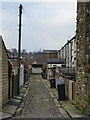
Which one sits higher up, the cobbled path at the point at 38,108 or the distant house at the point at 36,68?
the distant house at the point at 36,68

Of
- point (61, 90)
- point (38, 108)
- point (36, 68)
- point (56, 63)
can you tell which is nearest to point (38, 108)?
point (38, 108)

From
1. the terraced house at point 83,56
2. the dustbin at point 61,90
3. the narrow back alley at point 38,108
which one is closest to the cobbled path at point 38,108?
the narrow back alley at point 38,108

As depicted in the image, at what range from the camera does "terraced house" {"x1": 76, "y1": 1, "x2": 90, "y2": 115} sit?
387 inches

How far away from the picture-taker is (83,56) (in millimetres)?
10414

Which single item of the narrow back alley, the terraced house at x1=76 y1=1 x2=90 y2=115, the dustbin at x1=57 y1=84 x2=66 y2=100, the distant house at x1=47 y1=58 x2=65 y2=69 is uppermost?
the distant house at x1=47 y1=58 x2=65 y2=69

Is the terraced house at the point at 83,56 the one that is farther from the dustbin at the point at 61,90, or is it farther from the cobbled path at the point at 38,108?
the dustbin at the point at 61,90

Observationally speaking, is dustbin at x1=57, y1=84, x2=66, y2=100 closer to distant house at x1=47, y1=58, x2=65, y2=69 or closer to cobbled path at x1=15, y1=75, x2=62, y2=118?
cobbled path at x1=15, y1=75, x2=62, y2=118

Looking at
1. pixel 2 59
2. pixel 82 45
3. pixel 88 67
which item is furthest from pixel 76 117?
pixel 2 59

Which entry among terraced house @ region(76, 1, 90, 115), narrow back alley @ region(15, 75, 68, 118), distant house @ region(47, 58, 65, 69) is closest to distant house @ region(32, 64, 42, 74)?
distant house @ region(47, 58, 65, 69)

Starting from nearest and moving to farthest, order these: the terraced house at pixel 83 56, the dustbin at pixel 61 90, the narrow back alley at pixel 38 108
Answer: the terraced house at pixel 83 56
the narrow back alley at pixel 38 108
the dustbin at pixel 61 90

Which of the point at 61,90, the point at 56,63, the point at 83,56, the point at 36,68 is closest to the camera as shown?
the point at 83,56

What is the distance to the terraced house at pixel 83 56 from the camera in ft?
32.2

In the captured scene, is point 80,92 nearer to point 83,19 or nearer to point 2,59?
point 83,19

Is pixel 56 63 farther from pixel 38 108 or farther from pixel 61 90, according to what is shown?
pixel 38 108
